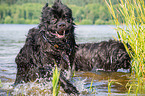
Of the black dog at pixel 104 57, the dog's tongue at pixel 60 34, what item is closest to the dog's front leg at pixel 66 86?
the dog's tongue at pixel 60 34

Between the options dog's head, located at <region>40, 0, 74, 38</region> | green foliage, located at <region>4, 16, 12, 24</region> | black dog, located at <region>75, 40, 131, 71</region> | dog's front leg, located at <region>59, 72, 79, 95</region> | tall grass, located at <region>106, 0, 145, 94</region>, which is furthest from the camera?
green foliage, located at <region>4, 16, 12, 24</region>

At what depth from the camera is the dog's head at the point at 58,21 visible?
4902 mm

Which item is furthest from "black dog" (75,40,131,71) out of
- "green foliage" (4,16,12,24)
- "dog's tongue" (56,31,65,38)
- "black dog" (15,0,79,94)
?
"green foliage" (4,16,12,24)

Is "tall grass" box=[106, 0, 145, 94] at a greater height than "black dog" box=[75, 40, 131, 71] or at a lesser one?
greater

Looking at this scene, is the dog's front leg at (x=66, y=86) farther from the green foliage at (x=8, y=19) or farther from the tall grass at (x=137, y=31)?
the green foliage at (x=8, y=19)

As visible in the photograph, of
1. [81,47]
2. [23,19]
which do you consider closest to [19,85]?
[81,47]

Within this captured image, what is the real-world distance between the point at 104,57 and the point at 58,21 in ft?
11.8

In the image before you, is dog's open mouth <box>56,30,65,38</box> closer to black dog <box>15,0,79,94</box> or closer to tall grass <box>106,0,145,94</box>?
black dog <box>15,0,79,94</box>

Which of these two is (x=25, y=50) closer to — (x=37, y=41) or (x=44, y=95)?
(x=37, y=41)

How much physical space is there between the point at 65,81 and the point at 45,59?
2.09 ft

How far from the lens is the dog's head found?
4902 millimetres

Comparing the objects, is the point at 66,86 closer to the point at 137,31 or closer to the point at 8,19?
the point at 137,31

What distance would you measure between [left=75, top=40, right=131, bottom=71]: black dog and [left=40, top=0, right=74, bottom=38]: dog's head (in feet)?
11.0

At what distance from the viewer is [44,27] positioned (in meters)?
5.07
